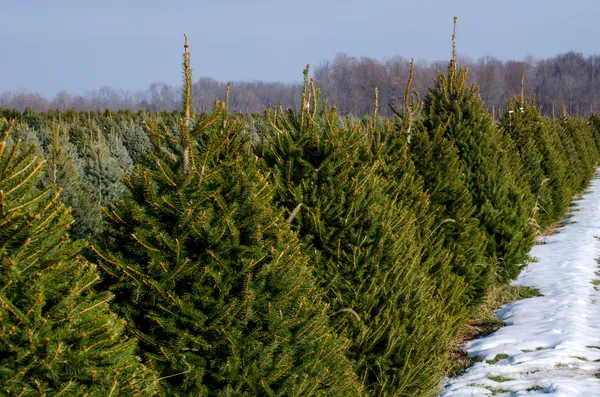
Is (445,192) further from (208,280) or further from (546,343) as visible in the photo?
(208,280)

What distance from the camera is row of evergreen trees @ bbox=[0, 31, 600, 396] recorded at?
1.72 m

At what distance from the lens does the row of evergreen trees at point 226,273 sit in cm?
172

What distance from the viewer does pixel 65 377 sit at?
1.71 metres

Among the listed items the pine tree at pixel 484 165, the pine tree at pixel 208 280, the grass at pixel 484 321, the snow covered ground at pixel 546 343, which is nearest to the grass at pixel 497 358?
the snow covered ground at pixel 546 343

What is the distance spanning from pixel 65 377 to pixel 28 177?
64cm

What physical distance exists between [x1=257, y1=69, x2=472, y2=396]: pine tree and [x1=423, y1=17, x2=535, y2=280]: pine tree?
3.24 metres

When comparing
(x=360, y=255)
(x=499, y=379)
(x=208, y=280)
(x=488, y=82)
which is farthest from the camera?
(x=488, y=82)

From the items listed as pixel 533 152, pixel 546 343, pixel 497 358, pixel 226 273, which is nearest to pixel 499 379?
pixel 497 358

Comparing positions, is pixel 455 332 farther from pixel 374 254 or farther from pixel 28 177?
pixel 28 177

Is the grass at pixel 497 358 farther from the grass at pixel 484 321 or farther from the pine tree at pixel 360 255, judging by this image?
the pine tree at pixel 360 255

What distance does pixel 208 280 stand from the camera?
2.39m

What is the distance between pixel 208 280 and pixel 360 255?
1424 mm

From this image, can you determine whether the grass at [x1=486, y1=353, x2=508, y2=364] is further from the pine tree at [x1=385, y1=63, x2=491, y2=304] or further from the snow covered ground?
the pine tree at [x1=385, y1=63, x2=491, y2=304]

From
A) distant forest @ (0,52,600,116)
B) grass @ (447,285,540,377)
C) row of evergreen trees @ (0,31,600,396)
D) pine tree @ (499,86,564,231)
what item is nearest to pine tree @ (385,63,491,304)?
row of evergreen trees @ (0,31,600,396)
